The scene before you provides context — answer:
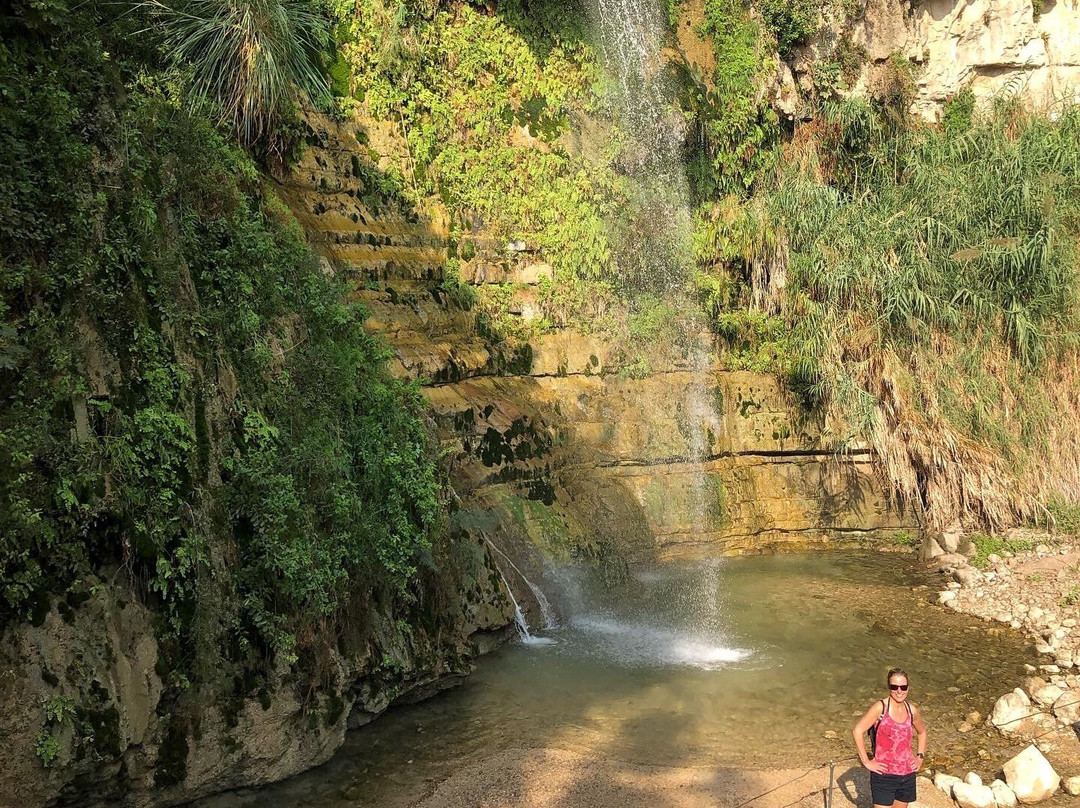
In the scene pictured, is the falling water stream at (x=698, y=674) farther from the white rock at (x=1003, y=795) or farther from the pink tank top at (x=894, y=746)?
the pink tank top at (x=894, y=746)

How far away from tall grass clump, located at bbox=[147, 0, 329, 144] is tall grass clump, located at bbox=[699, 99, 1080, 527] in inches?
→ 279

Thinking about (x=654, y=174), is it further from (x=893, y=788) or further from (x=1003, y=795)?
(x=893, y=788)

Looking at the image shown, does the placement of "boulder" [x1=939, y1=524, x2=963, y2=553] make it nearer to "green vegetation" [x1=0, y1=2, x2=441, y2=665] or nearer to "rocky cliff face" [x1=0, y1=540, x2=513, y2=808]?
"green vegetation" [x1=0, y1=2, x2=441, y2=665]

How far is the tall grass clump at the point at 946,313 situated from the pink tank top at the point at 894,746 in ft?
24.9

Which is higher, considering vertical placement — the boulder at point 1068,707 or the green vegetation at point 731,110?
the green vegetation at point 731,110

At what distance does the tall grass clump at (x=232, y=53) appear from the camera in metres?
9.29

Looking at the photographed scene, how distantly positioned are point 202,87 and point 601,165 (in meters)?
5.74

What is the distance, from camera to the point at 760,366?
13.4 m

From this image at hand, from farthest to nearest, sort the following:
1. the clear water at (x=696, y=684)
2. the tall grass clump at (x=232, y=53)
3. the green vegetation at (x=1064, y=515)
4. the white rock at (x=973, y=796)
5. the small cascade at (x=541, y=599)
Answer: the green vegetation at (x=1064, y=515) → the small cascade at (x=541, y=599) → the tall grass clump at (x=232, y=53) → the clear water at (x=696, y=684) → the white rock at (x=973, y=796)

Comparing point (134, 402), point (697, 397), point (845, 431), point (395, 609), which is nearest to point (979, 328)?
point (845, 431)

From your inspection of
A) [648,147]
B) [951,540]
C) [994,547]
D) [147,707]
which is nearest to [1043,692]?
[994,547]

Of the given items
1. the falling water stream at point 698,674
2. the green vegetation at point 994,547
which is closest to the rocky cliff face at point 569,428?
the falling water stream at point 698,674

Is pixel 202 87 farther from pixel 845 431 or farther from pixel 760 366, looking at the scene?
pixel 845 431

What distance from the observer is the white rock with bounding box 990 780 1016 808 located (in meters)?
6.08
